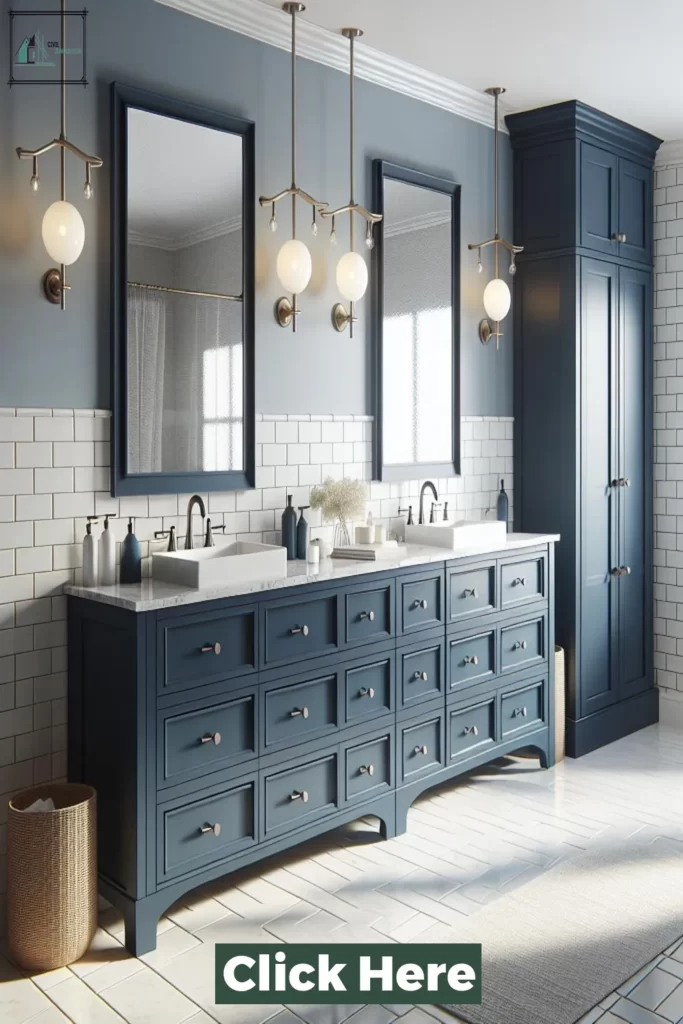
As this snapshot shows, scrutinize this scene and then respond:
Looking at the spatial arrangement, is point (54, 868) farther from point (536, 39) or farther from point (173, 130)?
point (536, 39)

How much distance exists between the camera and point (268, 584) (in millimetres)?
3303

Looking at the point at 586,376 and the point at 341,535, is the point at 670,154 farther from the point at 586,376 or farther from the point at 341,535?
the point at 341,535

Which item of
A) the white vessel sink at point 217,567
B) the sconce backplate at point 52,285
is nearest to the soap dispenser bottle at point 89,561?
the white vessel sink at point 217,567

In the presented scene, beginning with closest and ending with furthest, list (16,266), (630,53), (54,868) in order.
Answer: (54,868), (16,266), (630,53)

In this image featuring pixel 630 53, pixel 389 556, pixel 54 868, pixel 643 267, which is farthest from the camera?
pixel 643 267

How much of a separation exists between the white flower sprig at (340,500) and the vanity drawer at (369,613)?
351 mm

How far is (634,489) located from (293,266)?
8.26ft

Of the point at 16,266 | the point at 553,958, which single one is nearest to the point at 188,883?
the point at 553,958

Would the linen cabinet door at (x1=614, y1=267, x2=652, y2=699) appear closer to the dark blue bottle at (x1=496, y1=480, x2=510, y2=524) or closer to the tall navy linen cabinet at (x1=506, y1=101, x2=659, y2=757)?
the tall navy linen cabinet at (x1=506, y1=101, x2=659, y2=757)

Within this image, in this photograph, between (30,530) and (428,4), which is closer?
(30,530)

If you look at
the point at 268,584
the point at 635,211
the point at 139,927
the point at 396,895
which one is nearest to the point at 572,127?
the point at 635,211

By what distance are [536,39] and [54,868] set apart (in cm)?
362

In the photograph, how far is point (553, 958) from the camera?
296 cm

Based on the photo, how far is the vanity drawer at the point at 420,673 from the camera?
3.85 meters
